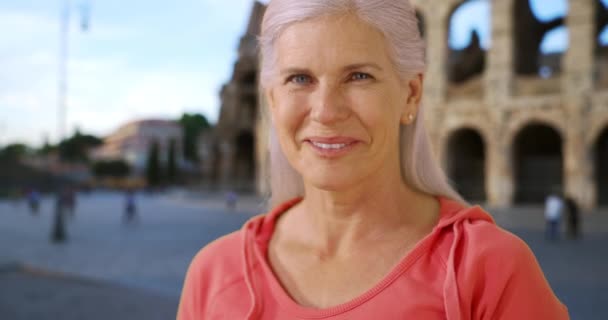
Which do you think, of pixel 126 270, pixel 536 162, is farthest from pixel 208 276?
pixel 536 162

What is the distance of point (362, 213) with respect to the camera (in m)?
1.45

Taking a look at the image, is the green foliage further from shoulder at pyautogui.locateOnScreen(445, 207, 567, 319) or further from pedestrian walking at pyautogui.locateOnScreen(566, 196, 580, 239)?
shoulder at pyautogui.locateOnScreen(445, 207, 567, 319)

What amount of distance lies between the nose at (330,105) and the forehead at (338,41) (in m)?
0.07

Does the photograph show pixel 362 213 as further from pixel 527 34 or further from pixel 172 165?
pixel 172 165

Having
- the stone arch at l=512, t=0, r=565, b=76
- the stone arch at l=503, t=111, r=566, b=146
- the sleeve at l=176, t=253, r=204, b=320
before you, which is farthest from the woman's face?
the stone arch at l=512, t=0, r=565, b=76

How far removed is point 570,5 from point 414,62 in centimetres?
2537

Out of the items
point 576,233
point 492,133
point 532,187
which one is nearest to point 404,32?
point 576,233

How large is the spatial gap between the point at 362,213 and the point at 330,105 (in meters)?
0.35

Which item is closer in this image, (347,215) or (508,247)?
(508,247)

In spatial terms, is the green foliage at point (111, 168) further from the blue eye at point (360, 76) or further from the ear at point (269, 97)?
the blue eye at point (360, 76)

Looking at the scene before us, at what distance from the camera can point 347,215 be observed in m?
1.47

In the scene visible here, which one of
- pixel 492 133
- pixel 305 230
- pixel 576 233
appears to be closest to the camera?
pixel 305 230

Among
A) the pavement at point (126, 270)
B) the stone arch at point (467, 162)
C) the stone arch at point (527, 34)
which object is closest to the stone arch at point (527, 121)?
the stone arch at point (467, 162)

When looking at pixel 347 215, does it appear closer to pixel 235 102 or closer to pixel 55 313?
pixel 55 313
